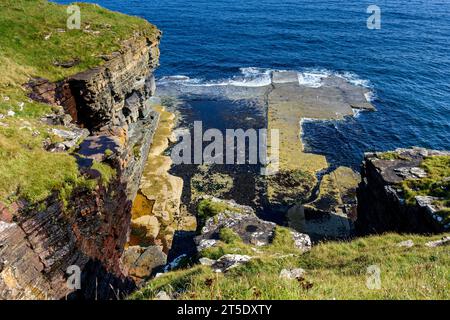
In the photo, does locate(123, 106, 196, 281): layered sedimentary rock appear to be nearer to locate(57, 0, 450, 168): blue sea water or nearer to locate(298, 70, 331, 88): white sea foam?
locate(57, 0, 450, 168): blue sea water

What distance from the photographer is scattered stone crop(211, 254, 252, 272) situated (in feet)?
54.7

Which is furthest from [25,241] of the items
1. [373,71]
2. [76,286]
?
[373,71]

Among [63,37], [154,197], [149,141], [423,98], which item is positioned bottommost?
[154,197]

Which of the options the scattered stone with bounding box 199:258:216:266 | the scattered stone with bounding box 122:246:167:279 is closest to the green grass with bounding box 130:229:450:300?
the scattered stone with bounding box 199:258:216:266

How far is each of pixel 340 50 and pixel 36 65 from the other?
6864 centimetres

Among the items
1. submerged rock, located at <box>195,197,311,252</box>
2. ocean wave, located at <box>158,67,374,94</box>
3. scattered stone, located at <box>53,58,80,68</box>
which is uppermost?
scattered stone, located at <box>53,58,80,68</box>

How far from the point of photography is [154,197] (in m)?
39.2

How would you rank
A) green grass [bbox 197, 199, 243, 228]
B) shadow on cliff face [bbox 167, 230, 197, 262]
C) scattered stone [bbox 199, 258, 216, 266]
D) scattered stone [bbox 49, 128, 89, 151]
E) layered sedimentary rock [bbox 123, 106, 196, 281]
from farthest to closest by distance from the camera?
shadow on cliff face [bbox 167, 230, 197, 262], layered sedimentary rock [bbox 123, 106, 196, 281], green grass [bbox 197, 199, 243, 228], scattered stone [bbox 49, 128, 89, 151], scattered stone [bbox 199, 258, 216, 266]

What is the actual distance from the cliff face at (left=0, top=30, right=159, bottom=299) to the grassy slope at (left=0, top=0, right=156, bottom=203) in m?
0.89

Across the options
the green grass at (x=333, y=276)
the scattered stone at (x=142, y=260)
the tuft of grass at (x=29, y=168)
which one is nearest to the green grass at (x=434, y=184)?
the green grass at (x=333, y=276)

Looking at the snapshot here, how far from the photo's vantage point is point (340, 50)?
270 ft

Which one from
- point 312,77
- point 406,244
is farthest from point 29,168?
point 312,77

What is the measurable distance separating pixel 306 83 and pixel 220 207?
48100 millimetres
